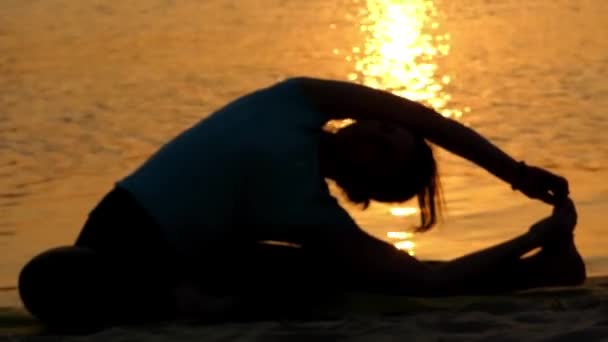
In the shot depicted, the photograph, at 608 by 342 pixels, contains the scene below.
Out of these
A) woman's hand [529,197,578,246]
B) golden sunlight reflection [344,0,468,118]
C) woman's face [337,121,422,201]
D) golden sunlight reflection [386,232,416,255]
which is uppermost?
golden sunlight reflection [344,0,468,118]

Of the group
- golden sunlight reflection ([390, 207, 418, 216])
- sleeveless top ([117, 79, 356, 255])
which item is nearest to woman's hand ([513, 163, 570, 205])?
sleeveless top ([117, 79, 356, 255])

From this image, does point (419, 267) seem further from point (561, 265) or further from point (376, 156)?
point (561, 265)

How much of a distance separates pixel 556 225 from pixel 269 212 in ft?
3.18

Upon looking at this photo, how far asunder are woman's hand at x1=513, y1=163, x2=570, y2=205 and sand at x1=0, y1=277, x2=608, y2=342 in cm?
35

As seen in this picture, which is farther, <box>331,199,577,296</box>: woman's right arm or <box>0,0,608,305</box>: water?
<box>0,0,608,305</box>: water

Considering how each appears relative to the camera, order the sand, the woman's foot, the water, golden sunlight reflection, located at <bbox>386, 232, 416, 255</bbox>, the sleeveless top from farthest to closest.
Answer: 1. the water
2. golden sunlight reflection, located at <bbox>386, 232, 416, 255</bbox>
3. the woman's foot
4. the sleeveless top
5. the sand

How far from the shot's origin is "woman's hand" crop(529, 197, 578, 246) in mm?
5234

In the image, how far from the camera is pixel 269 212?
5.02 m

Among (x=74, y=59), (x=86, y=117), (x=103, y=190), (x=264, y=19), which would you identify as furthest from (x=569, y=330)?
(x=264, y=19)

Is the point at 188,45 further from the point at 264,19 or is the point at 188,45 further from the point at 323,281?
the point at 323,281

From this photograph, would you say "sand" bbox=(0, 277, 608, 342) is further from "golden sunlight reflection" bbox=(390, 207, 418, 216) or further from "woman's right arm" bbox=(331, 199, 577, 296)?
"golden sunlight reflection" bbox=(390, 207, 418, 216)

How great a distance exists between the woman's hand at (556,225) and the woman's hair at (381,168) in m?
0.39

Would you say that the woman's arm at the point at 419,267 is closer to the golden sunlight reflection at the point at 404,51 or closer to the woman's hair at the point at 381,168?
the woman's hair at the point at 381,168

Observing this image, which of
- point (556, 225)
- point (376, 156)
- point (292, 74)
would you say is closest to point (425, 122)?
point (376, 156)
